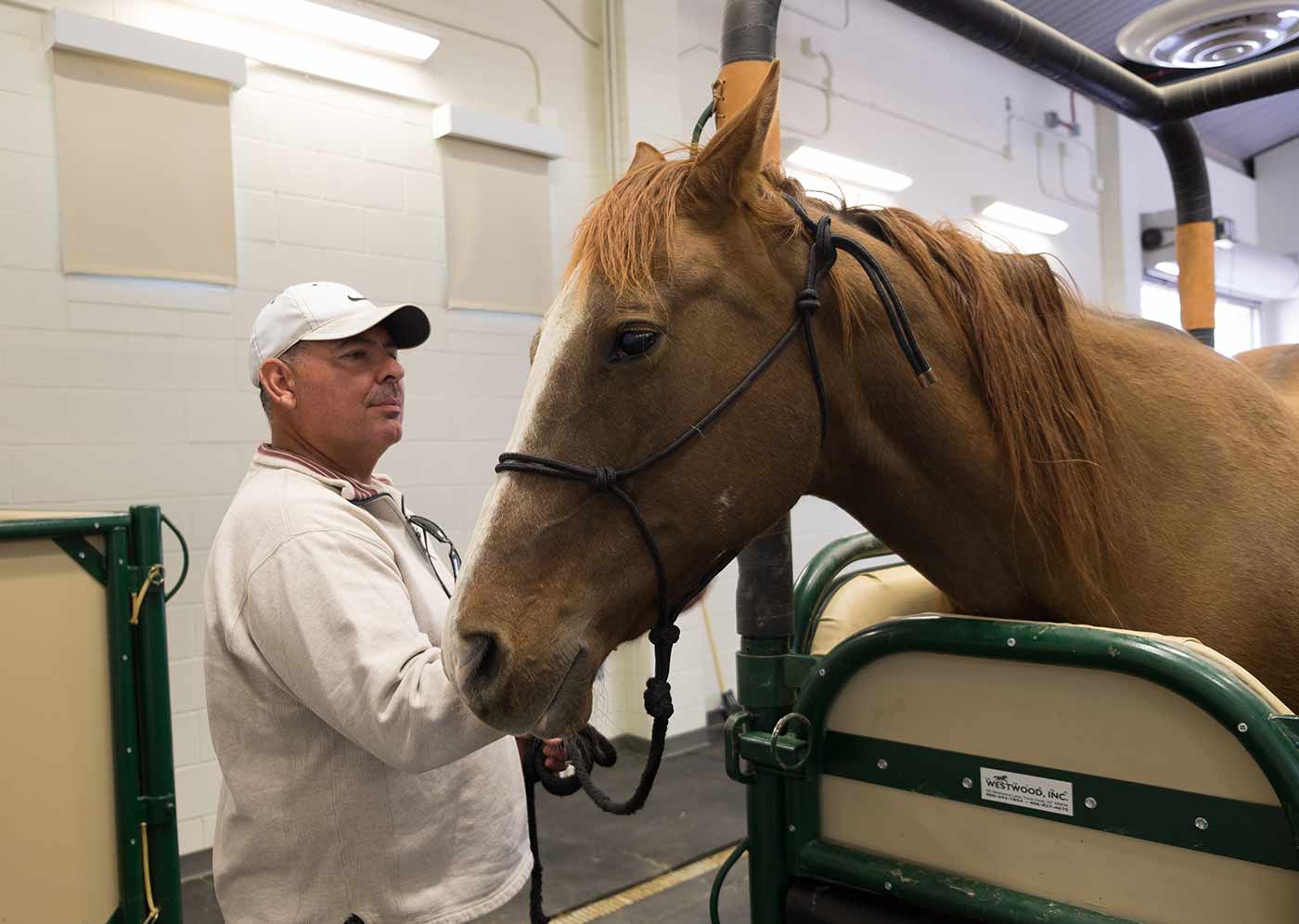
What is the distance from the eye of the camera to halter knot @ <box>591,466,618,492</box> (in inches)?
36.3

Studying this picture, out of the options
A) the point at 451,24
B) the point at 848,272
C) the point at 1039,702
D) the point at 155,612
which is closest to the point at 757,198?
the point at 848,272

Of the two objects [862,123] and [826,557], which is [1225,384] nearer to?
[826,557]

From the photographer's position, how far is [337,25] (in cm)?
337

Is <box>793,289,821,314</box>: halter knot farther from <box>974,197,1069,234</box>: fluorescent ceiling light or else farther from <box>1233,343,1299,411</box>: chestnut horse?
<box>974,197,1069,234</box>: fluorescent ceiling light

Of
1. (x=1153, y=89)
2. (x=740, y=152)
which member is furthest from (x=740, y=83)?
(x=1153, y=89)

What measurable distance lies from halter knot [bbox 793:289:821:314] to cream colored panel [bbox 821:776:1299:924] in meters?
0.57

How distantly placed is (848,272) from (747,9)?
0.75 metres

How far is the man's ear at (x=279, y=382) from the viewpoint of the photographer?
Result: 132 centimetres

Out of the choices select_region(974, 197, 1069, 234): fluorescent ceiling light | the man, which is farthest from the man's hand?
select_region(974, 197, 1069, 234): fluorescent ceiling light

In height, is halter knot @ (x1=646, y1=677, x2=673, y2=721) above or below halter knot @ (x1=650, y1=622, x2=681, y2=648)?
below

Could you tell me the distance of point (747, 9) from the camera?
153 centimetres

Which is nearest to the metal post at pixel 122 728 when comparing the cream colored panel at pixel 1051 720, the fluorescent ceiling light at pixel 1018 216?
the cream colored panel at pixel 1051 720

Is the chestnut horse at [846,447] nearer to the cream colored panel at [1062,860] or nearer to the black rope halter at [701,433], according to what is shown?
the black rope halter at [701,433]

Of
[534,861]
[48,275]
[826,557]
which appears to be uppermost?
[48,275]
